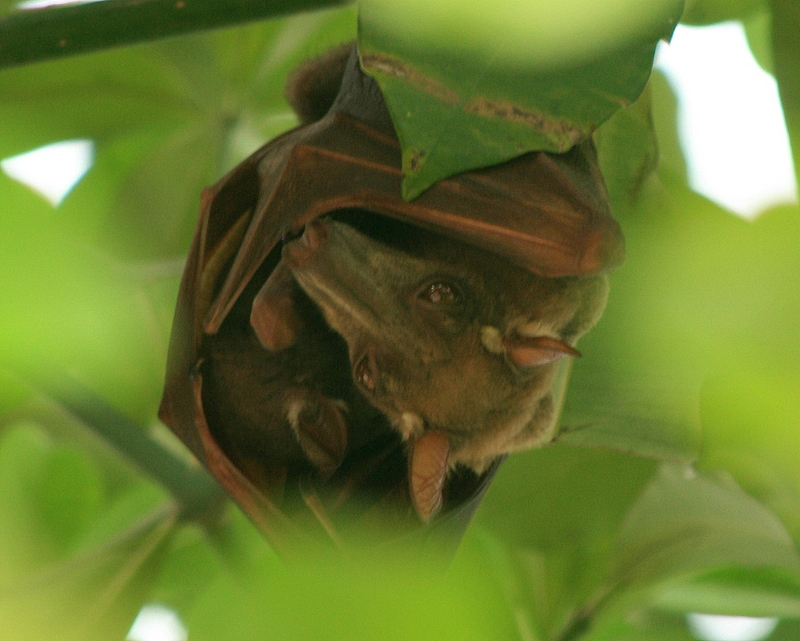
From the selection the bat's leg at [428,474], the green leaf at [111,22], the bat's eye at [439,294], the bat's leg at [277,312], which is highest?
the green leaf at [111,22]

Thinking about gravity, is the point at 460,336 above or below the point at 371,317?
below

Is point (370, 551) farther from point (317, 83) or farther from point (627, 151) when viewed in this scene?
point (317, 83)

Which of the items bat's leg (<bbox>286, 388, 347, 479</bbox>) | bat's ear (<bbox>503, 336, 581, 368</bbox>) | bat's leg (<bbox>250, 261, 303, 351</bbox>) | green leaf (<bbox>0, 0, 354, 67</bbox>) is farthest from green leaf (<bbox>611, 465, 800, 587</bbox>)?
green leaf (<bbox>0, 0, 354, 67</bbox>)

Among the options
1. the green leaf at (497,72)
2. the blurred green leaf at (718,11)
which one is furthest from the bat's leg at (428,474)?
the blurred green leaf at (718,11)

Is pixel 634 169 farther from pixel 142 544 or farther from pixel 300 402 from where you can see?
pixel 142 544

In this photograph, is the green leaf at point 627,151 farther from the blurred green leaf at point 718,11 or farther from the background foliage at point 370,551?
the blurred green leaf at point 718,11

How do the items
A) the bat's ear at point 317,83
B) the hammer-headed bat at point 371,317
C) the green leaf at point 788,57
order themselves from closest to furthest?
the green leaf at point 788,57 → the hammer-headed bat at point 371,317 → the bat's ear at point 317,83

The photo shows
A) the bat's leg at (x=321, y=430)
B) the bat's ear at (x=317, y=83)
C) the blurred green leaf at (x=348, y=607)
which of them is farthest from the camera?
the bat's ear at (x=317, y=83)

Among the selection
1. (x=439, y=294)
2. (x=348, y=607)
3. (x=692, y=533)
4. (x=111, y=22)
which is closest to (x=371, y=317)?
(x=439, y=294)
